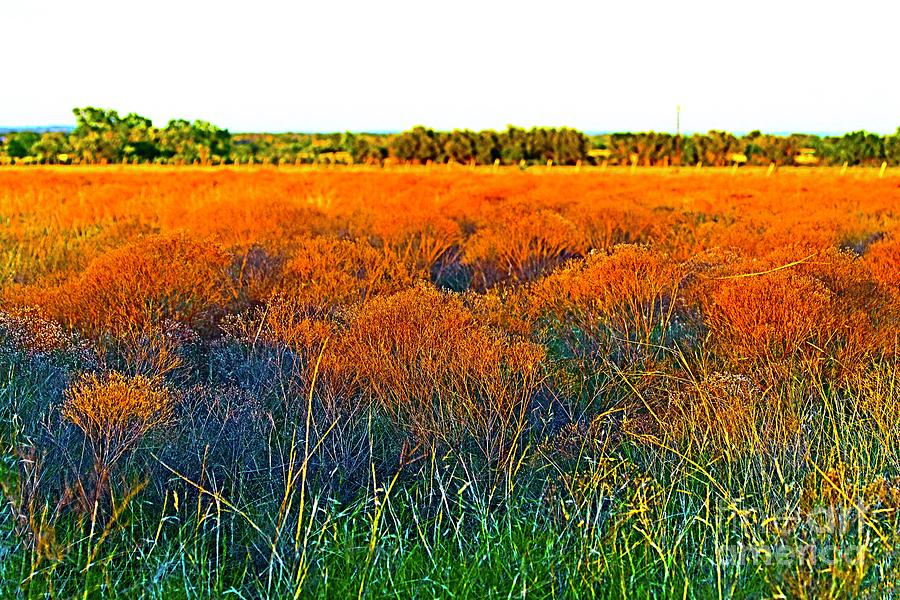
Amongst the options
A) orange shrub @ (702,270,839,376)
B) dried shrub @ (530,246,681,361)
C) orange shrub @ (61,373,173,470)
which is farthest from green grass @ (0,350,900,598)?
dried shrub @ (530,246,681,361)

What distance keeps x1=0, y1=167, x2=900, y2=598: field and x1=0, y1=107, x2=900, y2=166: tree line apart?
5545 centimetres

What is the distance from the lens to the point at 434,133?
→ 72.1 m

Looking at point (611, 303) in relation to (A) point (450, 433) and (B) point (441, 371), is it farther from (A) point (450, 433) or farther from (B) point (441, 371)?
(A) point (450, 433)

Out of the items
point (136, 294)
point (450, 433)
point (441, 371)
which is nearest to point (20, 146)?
point (136, 294)

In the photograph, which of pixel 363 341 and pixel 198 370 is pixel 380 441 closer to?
pixel 363 341

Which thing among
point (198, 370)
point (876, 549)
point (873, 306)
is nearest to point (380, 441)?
point (198, 370)

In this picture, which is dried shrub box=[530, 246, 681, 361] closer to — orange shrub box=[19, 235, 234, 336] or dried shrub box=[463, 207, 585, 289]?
orange shrub box=[19, 235, 234, 336]

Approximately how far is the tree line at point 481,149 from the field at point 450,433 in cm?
5545

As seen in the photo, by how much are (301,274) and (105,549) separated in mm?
4364

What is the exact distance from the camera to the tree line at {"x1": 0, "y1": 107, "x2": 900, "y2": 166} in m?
60.5

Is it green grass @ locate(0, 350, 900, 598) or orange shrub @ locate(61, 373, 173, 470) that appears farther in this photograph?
orange shrub @ locate(61, 373, 173, 470)

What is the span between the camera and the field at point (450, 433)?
10.9ft

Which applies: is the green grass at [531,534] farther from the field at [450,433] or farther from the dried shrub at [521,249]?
the dried shrub at [521,249]

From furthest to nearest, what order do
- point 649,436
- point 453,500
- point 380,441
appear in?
point 380,441
point 649,436
point 453,500
